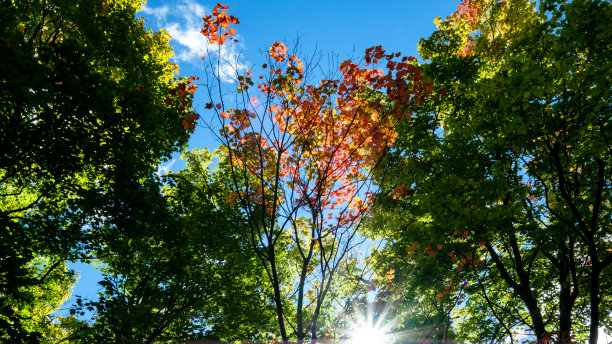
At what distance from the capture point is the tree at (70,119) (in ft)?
16.5

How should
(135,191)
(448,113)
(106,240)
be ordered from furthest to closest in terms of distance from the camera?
(448,113) < (106,240) < (135,191)

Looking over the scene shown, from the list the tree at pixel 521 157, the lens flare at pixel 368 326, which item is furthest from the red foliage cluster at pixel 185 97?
the lens flare at pixel 368 326

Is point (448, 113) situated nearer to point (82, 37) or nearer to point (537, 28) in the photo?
point (537, 28)

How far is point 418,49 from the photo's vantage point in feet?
35.3

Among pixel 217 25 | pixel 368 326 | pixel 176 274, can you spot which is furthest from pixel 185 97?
pixel 368 326

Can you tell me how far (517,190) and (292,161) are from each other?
4929 millimetres

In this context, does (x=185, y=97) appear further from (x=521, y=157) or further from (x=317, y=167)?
(x=521, y=157)

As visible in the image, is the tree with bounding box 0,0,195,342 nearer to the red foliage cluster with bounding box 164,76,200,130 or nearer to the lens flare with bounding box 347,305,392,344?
the red foliage cluster with bounding box 164,76,200,130

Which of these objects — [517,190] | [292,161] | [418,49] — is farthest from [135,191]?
[418,49]

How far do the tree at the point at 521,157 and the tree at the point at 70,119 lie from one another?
20.8 feet

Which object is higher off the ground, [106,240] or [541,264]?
[106,240]

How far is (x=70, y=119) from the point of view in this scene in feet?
19.5

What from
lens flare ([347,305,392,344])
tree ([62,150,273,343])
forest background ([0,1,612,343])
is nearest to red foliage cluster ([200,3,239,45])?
forest background ([0,1,612,343])

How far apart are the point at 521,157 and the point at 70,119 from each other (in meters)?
9.48
